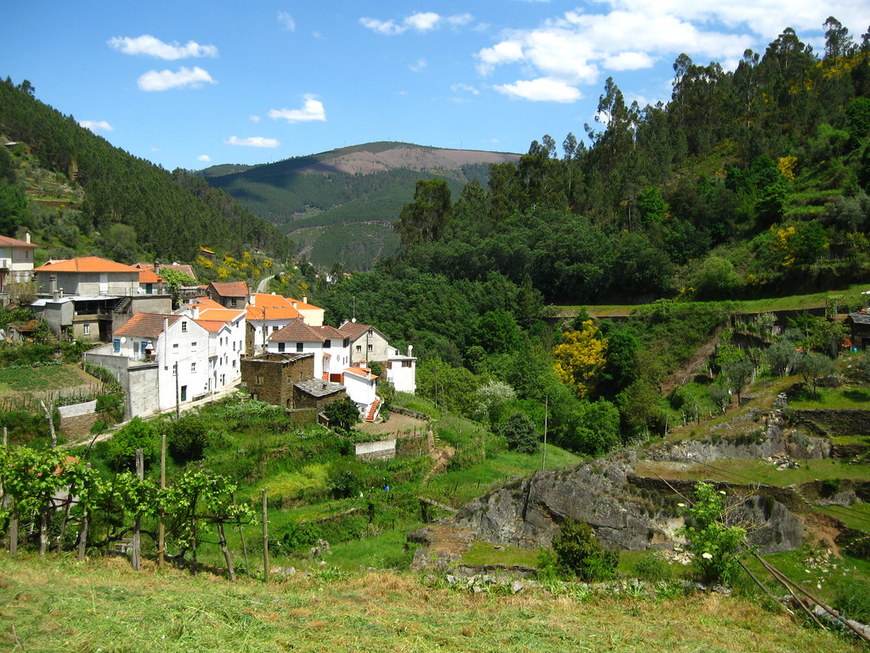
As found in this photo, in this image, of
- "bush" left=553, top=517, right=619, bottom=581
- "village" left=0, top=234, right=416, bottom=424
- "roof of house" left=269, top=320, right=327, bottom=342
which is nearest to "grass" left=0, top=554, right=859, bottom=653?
"bush" left=553, top=517, right=619, bottom=581

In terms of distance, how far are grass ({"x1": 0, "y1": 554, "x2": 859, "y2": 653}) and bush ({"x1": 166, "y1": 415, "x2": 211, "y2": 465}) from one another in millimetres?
11328

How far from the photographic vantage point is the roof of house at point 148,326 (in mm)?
28375

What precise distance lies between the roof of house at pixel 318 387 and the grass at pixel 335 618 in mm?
16564

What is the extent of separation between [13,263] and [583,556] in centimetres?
3660

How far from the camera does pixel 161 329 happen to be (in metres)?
28.4

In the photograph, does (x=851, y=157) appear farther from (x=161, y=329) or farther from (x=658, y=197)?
(x=161, y=329)

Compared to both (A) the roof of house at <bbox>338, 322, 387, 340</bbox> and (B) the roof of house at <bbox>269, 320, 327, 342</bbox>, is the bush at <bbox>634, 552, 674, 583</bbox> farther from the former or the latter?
(A) the roof of house at <bbox>338, 322, 387, 340</bbox>

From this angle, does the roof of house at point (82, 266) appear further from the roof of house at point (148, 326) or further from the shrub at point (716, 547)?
the shrub at point (716, 547)

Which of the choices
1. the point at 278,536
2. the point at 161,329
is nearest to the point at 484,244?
the point at 161,329

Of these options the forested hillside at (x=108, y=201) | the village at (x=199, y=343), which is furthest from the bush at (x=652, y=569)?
the forested hillside at (x=108, y=201)

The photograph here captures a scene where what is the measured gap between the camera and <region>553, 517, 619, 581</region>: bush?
15.8 metres

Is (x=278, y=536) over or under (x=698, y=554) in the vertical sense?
under

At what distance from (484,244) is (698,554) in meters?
44.9

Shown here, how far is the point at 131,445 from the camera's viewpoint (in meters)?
23.6
